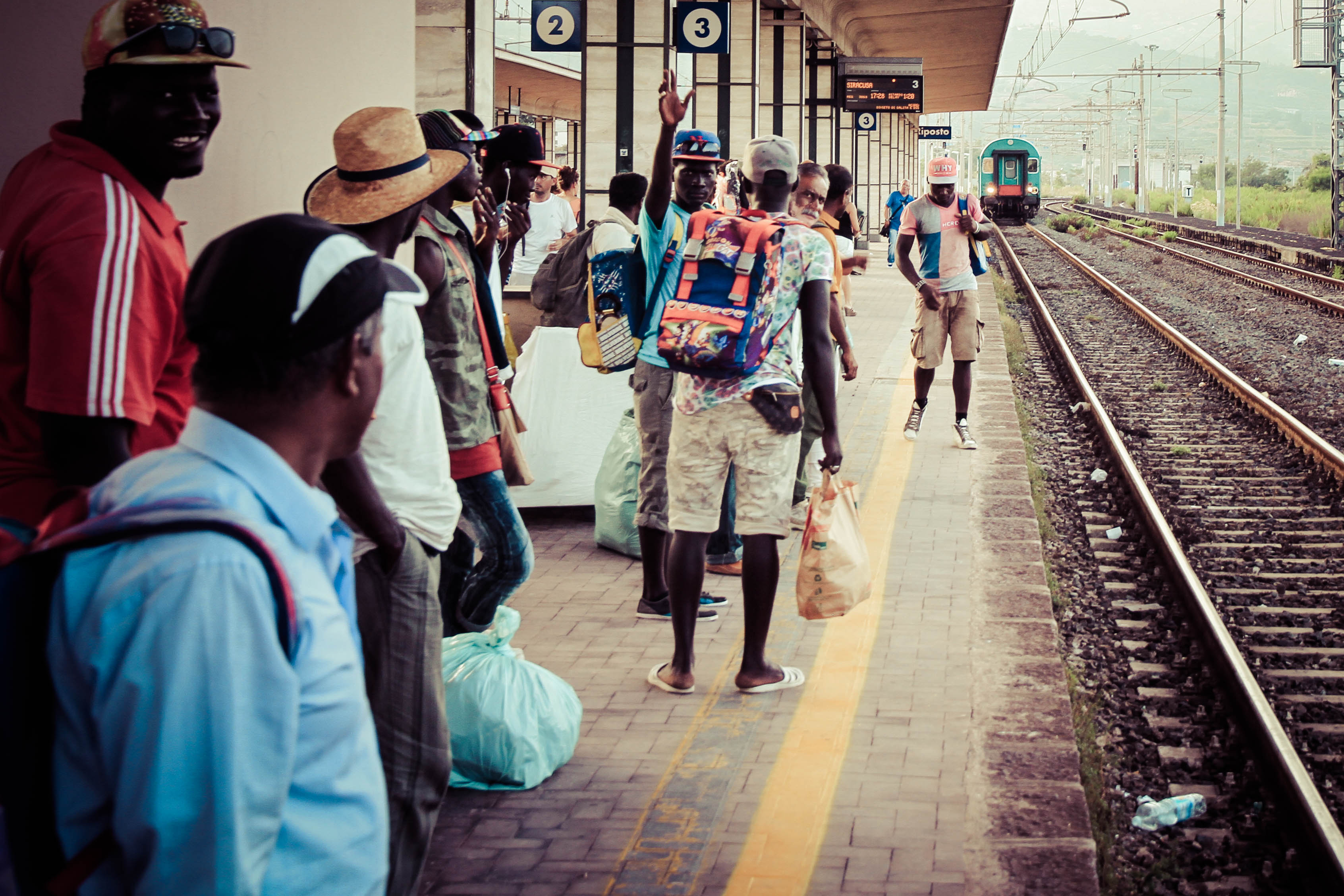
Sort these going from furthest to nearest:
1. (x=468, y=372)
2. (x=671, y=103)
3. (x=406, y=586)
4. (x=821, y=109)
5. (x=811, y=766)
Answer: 1. (x=821, y=109)
2. (x=671, y=103)
3. (x=811, y=766)
4. (x=468, y=372)
5. (x=406, y=586)

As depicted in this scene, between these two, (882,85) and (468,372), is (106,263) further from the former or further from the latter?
(882,85)

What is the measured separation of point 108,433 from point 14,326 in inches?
10.3

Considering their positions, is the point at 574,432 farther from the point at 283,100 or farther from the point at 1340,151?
the point at 1340,151

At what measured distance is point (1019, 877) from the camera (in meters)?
3.44

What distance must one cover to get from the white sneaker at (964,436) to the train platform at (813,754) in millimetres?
2683

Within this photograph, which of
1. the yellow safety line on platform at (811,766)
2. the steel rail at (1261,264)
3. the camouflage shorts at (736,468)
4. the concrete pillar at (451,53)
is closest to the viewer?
the yellow safety line on platform at (811,766)

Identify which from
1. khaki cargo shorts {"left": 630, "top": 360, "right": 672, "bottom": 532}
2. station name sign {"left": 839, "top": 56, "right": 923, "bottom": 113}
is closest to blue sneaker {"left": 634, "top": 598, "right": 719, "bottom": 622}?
khaki cargo shorts {"left": 630, "top": 360, "right": 672, "bottom": 532}

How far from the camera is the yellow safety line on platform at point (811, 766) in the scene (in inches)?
137

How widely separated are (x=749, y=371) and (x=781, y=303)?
260 mm

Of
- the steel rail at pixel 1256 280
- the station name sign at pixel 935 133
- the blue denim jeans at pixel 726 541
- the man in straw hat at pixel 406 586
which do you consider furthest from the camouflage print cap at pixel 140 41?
the station name sign at pixel 935 133

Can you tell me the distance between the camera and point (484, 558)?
389cm

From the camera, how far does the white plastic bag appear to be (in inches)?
179

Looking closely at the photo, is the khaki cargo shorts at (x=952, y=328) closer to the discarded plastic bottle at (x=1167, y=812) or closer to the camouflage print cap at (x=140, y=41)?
the discarded plastic bottle at (x=1167, y=812)

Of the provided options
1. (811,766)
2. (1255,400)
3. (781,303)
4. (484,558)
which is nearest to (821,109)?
(1255,400)
